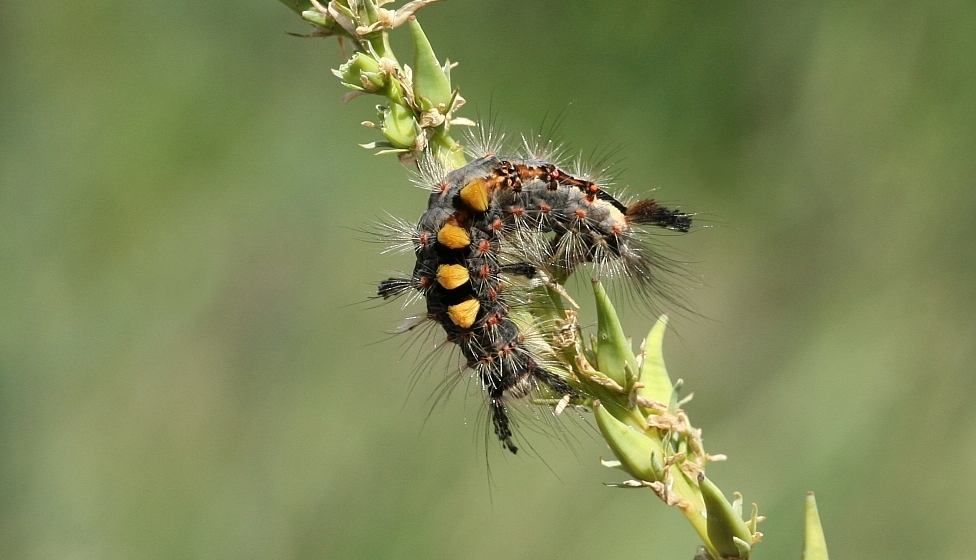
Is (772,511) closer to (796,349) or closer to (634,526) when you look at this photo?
(634,526)

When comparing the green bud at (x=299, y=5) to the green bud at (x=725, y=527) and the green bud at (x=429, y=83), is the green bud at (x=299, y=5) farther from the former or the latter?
the green bud at (x=725, y=527)

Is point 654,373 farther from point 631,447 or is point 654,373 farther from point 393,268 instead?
point 393,268

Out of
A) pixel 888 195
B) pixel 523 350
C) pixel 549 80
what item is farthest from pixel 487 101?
pixel 523 350

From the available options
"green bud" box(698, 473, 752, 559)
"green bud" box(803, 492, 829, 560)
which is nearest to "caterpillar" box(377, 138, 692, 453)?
"green bud" box(698, 473, 752, 559)

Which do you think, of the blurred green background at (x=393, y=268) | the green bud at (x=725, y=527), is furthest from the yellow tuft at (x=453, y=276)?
the blurred green background at (x=393, y=268)

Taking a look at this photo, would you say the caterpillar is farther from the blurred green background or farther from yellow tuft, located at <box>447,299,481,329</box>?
the blurred green background

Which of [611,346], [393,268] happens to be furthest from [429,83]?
[393,268]
